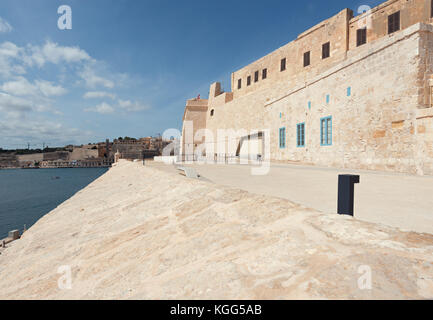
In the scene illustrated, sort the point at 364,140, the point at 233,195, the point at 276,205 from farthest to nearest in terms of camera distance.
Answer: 1. the point at 364,140
2. the point at 233,195
3. the point at 276,205

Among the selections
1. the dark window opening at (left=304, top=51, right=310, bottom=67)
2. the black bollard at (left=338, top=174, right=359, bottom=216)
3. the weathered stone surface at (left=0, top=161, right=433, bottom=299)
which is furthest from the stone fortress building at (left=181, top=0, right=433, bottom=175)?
the weathered stone surface at (left=0, top=161, right=433, bottom=299)

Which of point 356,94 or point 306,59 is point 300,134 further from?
point 306,59

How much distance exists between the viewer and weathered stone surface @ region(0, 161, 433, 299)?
1396 millimetres

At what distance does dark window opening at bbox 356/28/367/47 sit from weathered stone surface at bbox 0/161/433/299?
19.4 meters

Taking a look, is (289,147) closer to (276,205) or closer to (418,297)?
(276,205)

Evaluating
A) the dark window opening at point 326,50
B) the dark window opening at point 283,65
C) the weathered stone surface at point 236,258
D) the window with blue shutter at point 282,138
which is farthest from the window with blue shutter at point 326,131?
the dark window opening at point 283,65

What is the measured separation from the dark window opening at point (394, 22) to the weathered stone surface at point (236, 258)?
19.4 metres

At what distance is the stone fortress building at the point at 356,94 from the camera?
26.1 ft

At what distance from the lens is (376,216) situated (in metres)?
3.05

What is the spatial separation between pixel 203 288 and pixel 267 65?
1048 inches

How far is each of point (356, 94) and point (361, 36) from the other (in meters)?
9.85

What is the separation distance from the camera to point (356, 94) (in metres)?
10.3

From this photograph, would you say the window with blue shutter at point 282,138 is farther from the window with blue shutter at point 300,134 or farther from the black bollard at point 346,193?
the black bollard at point 346,193

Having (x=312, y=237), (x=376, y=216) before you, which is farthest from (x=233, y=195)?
(x=376, y=216)
